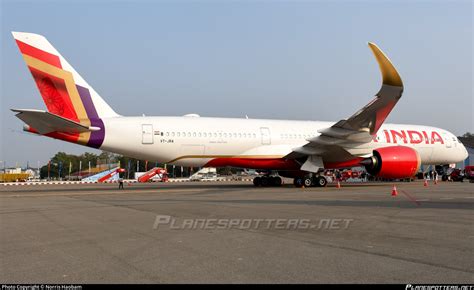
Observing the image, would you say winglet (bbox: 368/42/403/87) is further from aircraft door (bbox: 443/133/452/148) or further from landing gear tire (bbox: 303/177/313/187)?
aircraft door (bbox: 443/133/452/148)

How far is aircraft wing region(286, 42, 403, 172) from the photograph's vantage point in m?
17.8

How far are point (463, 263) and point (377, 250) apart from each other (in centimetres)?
113

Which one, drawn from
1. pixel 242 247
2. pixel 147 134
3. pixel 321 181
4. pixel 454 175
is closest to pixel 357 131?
pixel 321 181

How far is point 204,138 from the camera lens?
23.7m

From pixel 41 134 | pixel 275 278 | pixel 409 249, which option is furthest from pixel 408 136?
pixel 275 278

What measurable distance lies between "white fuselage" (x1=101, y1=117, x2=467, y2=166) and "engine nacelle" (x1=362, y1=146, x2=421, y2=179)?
0.88 meters

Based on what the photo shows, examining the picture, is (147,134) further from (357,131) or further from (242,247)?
(242,247)

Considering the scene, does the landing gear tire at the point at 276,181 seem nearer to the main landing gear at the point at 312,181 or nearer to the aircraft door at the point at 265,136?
the main landing gear at the point at 312,181

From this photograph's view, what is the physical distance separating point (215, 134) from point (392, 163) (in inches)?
396

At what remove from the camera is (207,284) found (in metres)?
4.34

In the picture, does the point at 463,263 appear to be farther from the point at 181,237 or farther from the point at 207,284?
the point at 181,237

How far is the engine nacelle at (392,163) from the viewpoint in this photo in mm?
24094

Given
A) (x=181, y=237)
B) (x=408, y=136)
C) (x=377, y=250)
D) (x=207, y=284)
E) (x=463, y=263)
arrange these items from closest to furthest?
(x=207, y=284) < (x=463, y=263) < (x=377, y=250) < (x=181, y=237) < (x=408, y=136)

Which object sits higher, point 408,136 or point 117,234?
point 408,136
